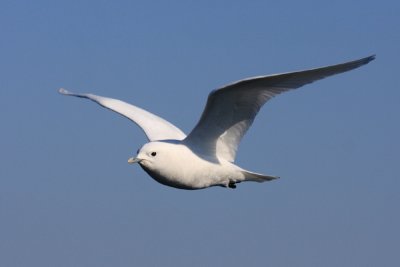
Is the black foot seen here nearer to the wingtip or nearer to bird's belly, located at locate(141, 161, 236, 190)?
bird's belly, located at locate(141, 161, 236, 190)

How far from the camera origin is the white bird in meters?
19.9

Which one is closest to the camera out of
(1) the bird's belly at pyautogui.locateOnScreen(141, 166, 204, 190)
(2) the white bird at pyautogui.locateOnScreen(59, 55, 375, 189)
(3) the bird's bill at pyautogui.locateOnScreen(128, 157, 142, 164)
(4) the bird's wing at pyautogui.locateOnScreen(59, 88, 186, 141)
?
(2) the white bird at pyautogui.locateOnScreen(59, 55, 375, 189)

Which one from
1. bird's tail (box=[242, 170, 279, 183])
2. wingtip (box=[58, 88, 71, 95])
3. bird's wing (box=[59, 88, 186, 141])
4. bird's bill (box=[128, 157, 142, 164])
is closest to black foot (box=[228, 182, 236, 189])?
bird's tail (box=[242, 170, 279, 183])

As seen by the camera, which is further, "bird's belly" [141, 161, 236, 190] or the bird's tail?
the bird's tail

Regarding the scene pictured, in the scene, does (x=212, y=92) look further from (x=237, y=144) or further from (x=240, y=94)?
(x=237, y=144)

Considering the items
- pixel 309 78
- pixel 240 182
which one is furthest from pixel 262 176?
pixel 309 78

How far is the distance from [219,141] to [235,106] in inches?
48.9

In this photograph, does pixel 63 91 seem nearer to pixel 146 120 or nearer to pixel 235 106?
pixel 146 120

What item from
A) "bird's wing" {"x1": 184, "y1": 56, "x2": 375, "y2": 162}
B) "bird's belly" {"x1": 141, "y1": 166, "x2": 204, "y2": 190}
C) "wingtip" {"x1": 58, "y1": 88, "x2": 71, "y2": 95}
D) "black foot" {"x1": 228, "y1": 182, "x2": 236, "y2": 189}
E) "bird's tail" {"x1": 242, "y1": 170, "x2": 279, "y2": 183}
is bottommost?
"bird's belly" {"x1": 141, "y1": 166, "x2": 204, "y2": 190}

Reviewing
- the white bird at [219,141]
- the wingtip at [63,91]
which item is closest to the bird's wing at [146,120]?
the white bird at [219,141]

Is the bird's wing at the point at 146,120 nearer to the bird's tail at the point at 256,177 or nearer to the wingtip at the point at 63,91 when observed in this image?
the wingtip at the point at 63,91

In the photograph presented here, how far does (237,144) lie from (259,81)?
8.66 ft

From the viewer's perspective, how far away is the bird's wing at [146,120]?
23.8m

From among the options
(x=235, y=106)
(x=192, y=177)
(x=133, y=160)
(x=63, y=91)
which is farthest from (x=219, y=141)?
(x=63, y=91)
